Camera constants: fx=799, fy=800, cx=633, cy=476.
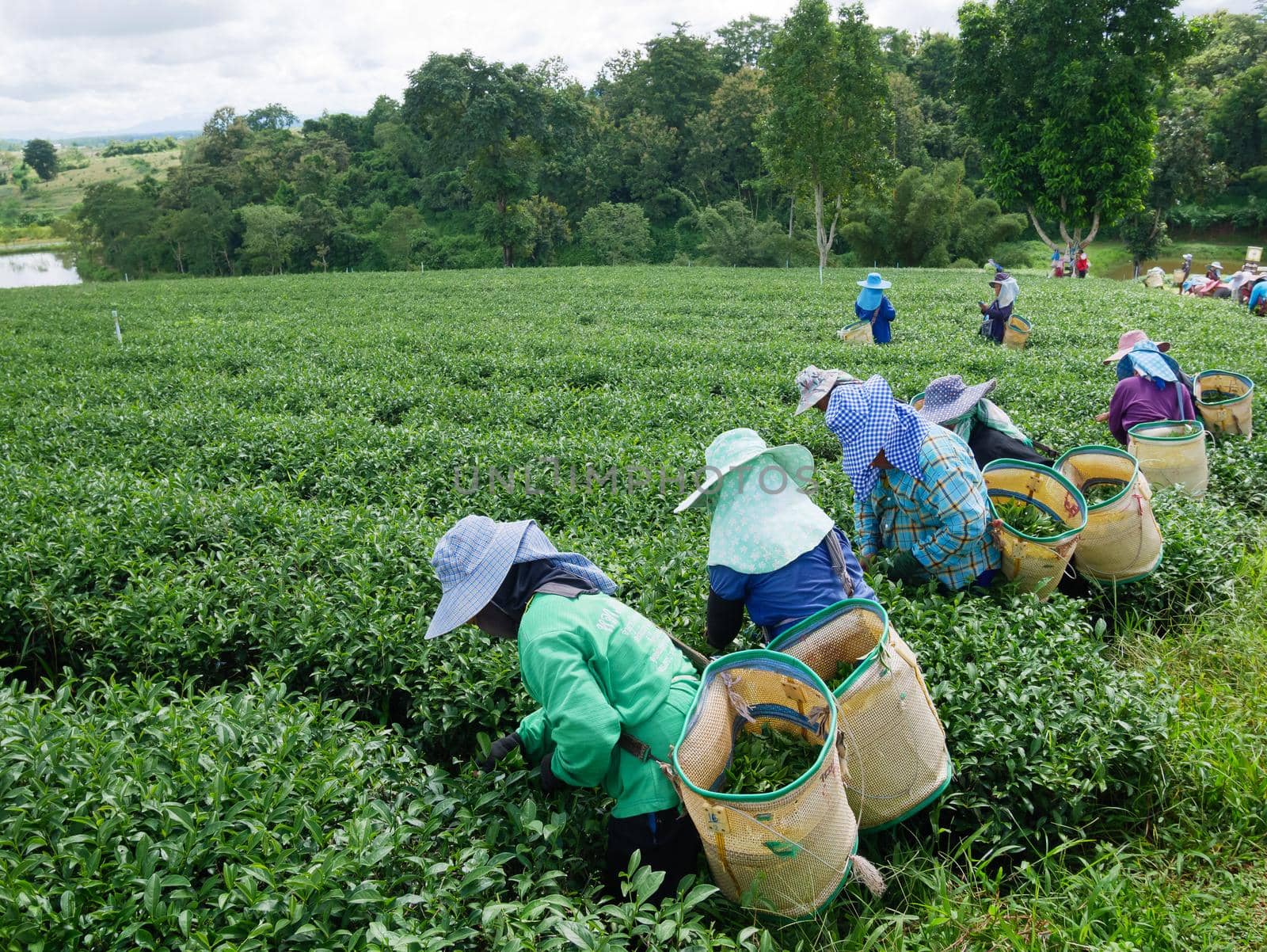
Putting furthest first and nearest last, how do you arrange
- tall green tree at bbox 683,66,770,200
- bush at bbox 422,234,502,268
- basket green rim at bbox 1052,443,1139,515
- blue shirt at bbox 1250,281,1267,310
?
tall green tree at bbox 683,66,770,200 < bush at bbox 422,234,502,268 < blue shirt at bbox 1250,281,1267,310 < basket green rim at bbox 1052,443,1139,515

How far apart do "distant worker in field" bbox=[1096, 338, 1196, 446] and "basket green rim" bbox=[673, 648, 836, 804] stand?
4338 mm

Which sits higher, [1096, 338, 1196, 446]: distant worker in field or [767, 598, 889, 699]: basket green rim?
[1096, 338, 1196, 446]: distant worker in field

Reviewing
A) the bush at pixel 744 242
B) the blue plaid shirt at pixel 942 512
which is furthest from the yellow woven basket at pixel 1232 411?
the bush at pixel 744 242

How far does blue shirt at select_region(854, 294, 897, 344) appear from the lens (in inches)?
452

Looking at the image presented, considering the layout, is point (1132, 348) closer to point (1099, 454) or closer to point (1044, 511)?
point (1099, 454)

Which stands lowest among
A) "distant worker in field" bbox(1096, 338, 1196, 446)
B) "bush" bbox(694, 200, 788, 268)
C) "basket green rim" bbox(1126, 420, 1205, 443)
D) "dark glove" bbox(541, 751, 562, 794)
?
"dark glove" bbox(541, 751, 562, 794)

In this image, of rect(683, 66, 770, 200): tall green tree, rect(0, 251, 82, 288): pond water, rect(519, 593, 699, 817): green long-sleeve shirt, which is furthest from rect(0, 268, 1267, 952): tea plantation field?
rect(683, 66, 770, 200): tall green tree

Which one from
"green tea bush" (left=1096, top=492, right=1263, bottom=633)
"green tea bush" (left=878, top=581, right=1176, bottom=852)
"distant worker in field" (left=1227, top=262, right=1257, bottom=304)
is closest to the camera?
"green tea bush" (left=878, top=581, right=1176, bottom=852)

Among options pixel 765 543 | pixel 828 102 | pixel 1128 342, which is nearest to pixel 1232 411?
pixel 1128 342

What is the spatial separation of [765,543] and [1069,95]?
27.5 metres

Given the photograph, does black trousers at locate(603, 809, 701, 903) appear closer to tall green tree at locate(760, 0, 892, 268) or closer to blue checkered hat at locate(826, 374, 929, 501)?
blue checkered hat at locate(826, 374, 929, 501)

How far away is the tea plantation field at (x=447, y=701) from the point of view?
226cm

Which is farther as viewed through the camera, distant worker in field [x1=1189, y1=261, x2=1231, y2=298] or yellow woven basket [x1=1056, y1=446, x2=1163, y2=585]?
distant worker in field [x1=1189, y1=261, x2=1231, y2=298]

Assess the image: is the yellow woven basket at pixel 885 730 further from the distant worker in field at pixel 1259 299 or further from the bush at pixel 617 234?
the bush at pixel 617 234
